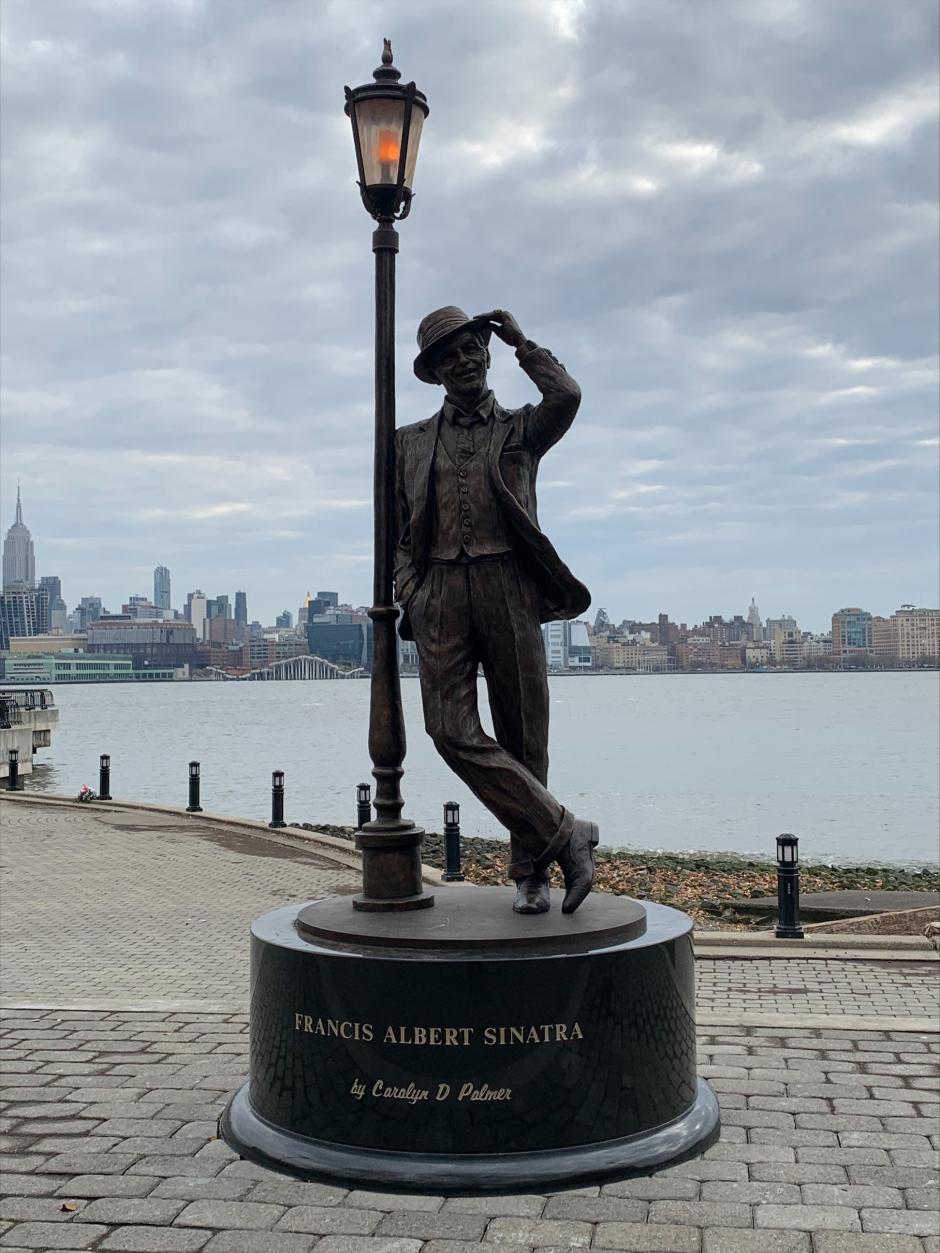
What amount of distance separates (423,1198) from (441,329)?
3802mm

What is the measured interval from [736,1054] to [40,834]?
1481 centimetres

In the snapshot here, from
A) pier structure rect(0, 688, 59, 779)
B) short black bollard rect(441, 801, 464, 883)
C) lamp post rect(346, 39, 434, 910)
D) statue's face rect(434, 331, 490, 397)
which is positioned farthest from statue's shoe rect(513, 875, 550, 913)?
pier structure rect(0, 688, 59, 779)

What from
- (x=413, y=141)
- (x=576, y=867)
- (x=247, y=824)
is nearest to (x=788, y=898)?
(x=576, y=867)

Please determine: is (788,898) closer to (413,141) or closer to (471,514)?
(471,514)

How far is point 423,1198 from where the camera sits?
4969 millimetres

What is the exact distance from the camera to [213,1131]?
5789 millimetres

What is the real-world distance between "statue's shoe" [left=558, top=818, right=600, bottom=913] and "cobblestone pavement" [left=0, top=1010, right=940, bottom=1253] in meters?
1.23

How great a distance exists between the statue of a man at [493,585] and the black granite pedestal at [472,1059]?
594 mm

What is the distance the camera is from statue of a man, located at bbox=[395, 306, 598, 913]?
5.93 metres

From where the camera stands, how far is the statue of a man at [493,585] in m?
5.93

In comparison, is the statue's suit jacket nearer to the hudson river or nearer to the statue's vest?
the statue's vest

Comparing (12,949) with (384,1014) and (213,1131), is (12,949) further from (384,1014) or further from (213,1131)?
(384,1014)

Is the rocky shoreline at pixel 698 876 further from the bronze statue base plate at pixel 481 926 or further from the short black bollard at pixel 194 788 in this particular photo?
the bronze statue base plate at pixel 481 926

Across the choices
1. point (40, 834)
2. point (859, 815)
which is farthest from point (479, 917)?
point (859, 815)
